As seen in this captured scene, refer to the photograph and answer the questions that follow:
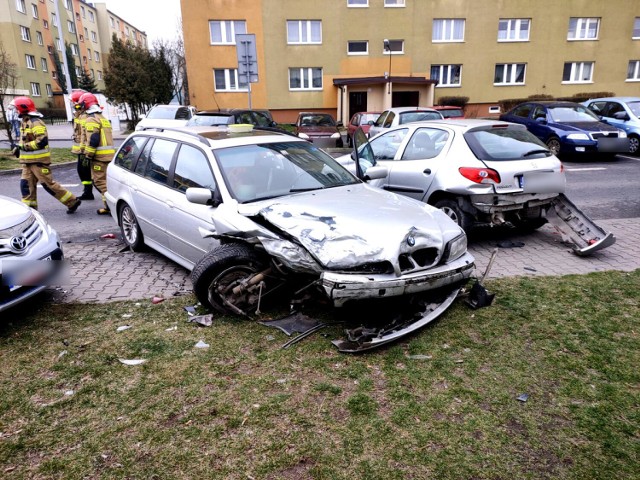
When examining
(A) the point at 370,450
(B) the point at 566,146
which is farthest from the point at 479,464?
(B) the point at 566,146

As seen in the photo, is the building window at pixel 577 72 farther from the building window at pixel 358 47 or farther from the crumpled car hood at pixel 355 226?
the crumpled car hood at pixel 355 226

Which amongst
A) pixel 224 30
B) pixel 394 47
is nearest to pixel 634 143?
pixel 394 47

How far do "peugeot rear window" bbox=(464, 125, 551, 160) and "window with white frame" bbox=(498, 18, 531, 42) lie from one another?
2907cm

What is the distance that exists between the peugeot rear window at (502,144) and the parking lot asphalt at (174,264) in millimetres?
1236

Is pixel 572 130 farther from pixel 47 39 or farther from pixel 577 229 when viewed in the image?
pixel 47 39

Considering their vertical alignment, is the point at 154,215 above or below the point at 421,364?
above

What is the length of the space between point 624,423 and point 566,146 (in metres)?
12.7

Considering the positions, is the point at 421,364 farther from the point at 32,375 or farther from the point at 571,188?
the point at 571,188

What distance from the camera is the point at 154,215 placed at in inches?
216

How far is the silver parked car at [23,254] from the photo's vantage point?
3.97m

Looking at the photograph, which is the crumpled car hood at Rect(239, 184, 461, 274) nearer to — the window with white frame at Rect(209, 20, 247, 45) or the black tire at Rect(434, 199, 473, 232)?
the black tire at Rect(434, 199, 473, 232)

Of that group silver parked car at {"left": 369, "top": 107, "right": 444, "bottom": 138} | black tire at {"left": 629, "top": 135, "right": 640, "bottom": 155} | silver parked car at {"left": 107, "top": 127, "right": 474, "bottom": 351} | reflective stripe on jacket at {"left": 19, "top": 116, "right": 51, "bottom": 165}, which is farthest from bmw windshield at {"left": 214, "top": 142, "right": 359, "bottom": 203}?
black tire at {"left": 629, "top": 135, "right": 640, "bottom": 155}

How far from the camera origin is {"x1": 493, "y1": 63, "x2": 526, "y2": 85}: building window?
3197cm

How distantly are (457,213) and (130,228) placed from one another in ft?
14.3
